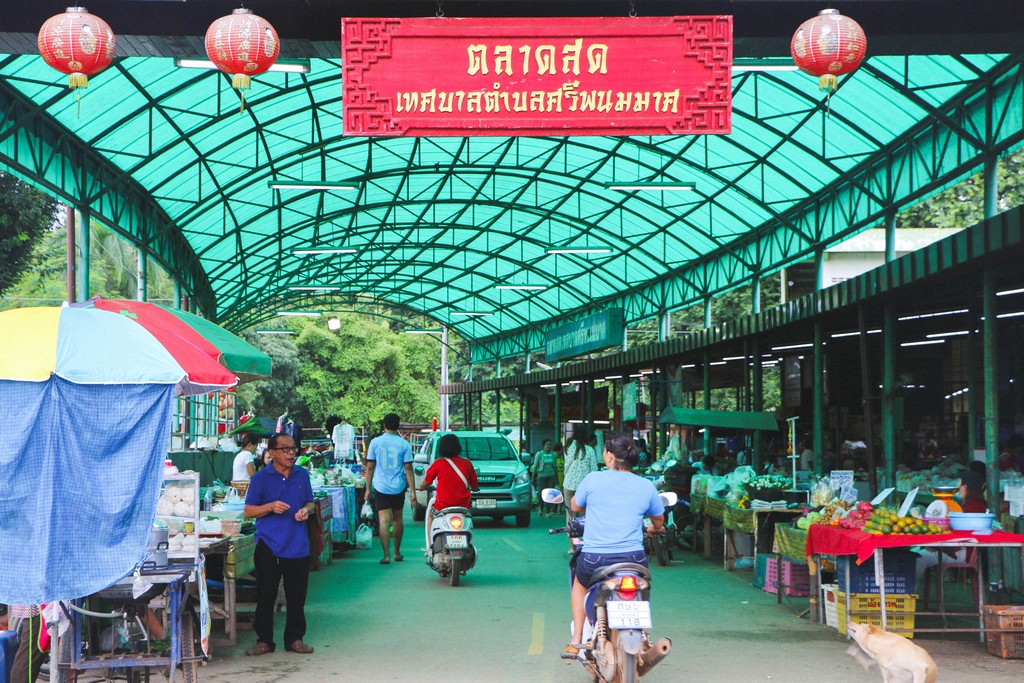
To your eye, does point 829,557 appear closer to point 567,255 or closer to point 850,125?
→ point 850,125

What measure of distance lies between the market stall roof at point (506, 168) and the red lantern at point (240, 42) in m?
0.94

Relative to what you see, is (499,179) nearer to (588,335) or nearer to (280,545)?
(588,335)

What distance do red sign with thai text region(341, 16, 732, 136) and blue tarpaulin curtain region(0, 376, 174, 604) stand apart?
239 centimetres

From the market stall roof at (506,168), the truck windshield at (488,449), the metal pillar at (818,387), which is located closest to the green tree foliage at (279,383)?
the market stall roof at (506,168)

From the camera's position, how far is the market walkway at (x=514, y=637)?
805 centimetres

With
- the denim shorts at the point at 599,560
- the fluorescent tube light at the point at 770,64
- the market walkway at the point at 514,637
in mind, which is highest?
the fluorescent tube light at the point at 770,64

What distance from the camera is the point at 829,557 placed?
10.4 meters

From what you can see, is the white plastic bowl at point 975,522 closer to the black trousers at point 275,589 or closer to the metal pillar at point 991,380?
the metal pillar at point 991,380

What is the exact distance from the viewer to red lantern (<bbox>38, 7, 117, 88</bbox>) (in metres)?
7.14

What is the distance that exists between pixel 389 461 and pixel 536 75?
8.06 meters

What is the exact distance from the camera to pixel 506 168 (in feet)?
92.1

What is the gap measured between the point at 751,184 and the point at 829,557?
1536 centimetres

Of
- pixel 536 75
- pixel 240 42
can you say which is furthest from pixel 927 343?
pixel 240 42

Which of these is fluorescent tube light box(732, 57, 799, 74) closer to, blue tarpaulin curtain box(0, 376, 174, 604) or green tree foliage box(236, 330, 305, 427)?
blue tarpaulin curtain box(0, 376, 174, 604)
